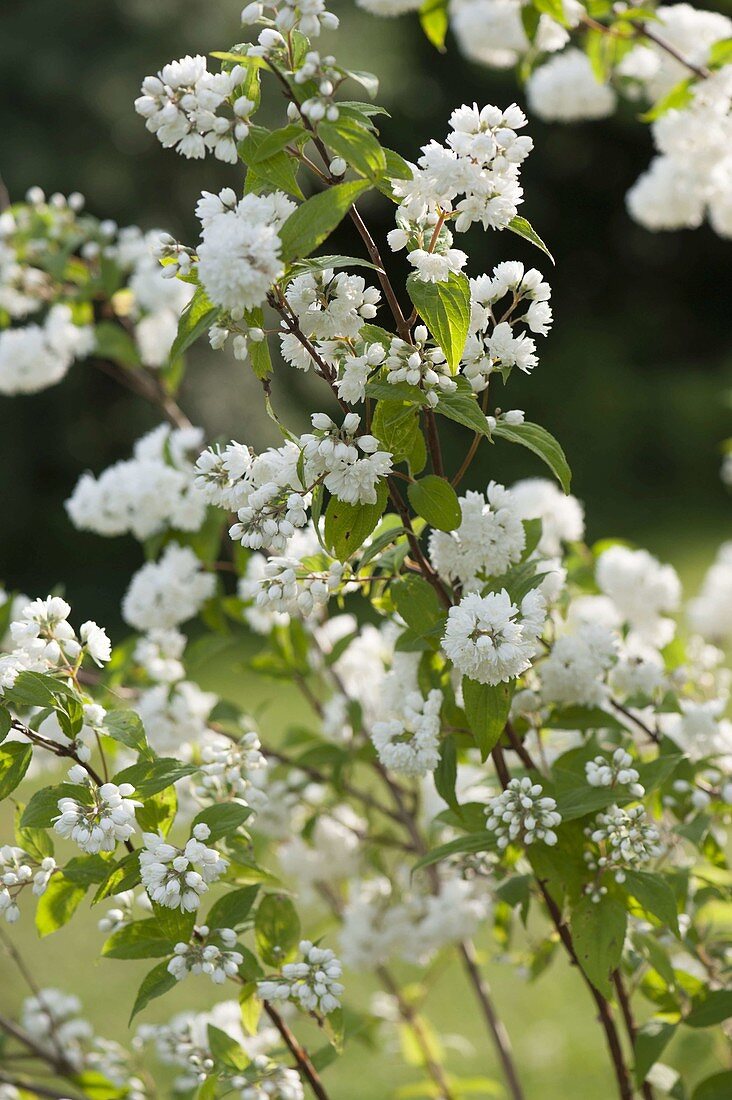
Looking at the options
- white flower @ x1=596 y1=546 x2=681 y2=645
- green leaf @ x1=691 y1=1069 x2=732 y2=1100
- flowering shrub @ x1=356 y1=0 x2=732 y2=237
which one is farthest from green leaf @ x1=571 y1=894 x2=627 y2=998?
flowering shrub @ x1=356 y1=0 x2=732 y2=237

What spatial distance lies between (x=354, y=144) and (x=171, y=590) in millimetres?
1224

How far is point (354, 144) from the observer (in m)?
1.04

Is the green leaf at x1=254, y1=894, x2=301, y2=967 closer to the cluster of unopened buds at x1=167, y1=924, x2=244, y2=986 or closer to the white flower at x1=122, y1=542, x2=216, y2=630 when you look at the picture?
the cluster of unopened buds at x1=167, y1=924, x2=244, y2=986

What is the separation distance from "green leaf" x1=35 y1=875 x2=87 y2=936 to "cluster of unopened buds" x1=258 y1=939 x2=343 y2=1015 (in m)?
0.22

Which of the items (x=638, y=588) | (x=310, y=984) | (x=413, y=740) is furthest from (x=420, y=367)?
(x=638, y=588)

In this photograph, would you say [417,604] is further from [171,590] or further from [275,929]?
[171,590]

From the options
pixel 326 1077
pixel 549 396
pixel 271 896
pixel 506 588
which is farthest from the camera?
pixel 549 396

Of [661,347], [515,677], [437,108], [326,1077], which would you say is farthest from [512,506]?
[661,347]

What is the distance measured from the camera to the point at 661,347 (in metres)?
14.3

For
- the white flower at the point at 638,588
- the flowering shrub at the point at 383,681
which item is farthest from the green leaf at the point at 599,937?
the white flower at the point at 638,588

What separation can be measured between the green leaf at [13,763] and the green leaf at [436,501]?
459 millimetres

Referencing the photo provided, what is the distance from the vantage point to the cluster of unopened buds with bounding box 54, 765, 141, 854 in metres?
1.08

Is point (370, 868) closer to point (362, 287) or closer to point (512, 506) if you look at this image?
point (512, 506)

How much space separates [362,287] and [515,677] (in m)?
0.43
